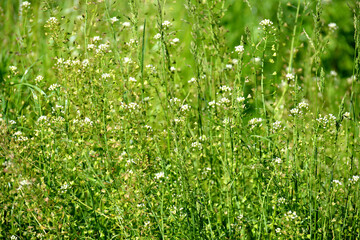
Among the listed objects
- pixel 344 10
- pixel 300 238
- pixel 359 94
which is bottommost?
pixel 300 238

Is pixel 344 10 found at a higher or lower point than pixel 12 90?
higher

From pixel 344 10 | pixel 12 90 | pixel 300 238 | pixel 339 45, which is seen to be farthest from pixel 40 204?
pixel 344 10

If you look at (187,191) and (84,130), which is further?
(84,130)

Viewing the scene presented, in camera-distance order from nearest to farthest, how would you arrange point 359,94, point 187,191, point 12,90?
point 187,191 < point 12,90 < point 359,94

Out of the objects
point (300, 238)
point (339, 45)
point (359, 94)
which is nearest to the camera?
point (300, 238)

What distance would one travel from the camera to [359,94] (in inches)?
156

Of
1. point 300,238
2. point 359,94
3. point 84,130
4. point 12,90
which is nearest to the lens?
point 300,238

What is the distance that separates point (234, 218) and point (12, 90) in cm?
178

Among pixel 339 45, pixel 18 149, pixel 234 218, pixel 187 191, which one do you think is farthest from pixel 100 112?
pixel 339 45

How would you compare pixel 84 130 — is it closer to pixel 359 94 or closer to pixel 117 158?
pixel 117 158

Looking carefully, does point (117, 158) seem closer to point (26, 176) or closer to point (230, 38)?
point (26, 176)

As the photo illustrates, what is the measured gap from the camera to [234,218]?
7.54 feet

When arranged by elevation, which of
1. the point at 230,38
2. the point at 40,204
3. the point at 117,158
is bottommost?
the point at 40,204

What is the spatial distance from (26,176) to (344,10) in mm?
3716
